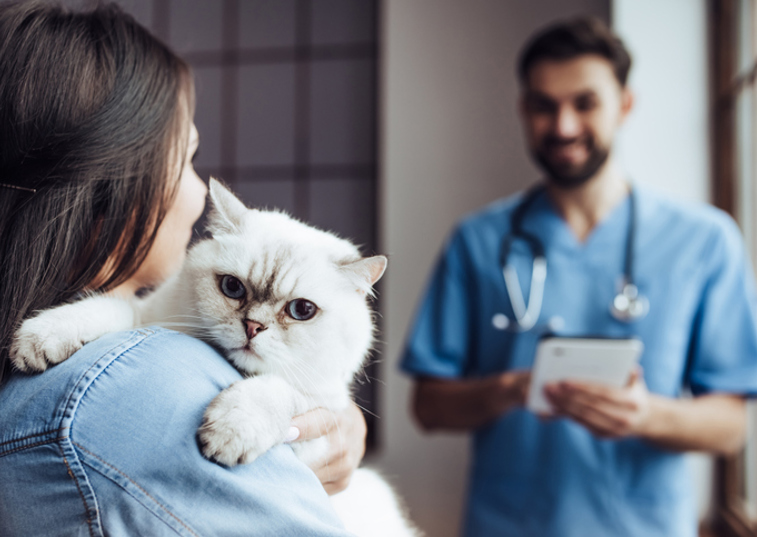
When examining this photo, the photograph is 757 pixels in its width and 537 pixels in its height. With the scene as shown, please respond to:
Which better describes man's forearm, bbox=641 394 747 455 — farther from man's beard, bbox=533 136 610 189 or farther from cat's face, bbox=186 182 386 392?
cat's face, bbox=186 182 386 392

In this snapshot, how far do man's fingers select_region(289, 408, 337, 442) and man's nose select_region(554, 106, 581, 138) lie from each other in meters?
1.32

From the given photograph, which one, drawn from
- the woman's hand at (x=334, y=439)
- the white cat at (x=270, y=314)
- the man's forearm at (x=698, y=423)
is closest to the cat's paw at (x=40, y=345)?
the white cat at (x=270, y=314)

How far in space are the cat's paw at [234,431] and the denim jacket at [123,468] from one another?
0.04ft

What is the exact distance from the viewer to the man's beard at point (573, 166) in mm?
1757

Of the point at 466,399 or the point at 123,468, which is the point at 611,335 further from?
the point at 123,468

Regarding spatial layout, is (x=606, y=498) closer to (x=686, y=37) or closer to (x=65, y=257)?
(x=65, y=257)

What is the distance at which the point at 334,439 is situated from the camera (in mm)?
777

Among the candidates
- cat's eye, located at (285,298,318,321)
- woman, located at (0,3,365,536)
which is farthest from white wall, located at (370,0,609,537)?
cat's eye, located at (285,298,318,321)

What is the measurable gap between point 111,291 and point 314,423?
14.4 inches

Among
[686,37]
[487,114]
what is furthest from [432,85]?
[686,37]

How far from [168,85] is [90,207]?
21 centimetres

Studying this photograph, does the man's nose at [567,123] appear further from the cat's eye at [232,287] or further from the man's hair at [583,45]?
the cat's eye at [232,287]

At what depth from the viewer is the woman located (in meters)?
0.52

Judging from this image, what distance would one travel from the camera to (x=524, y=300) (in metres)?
1.75
